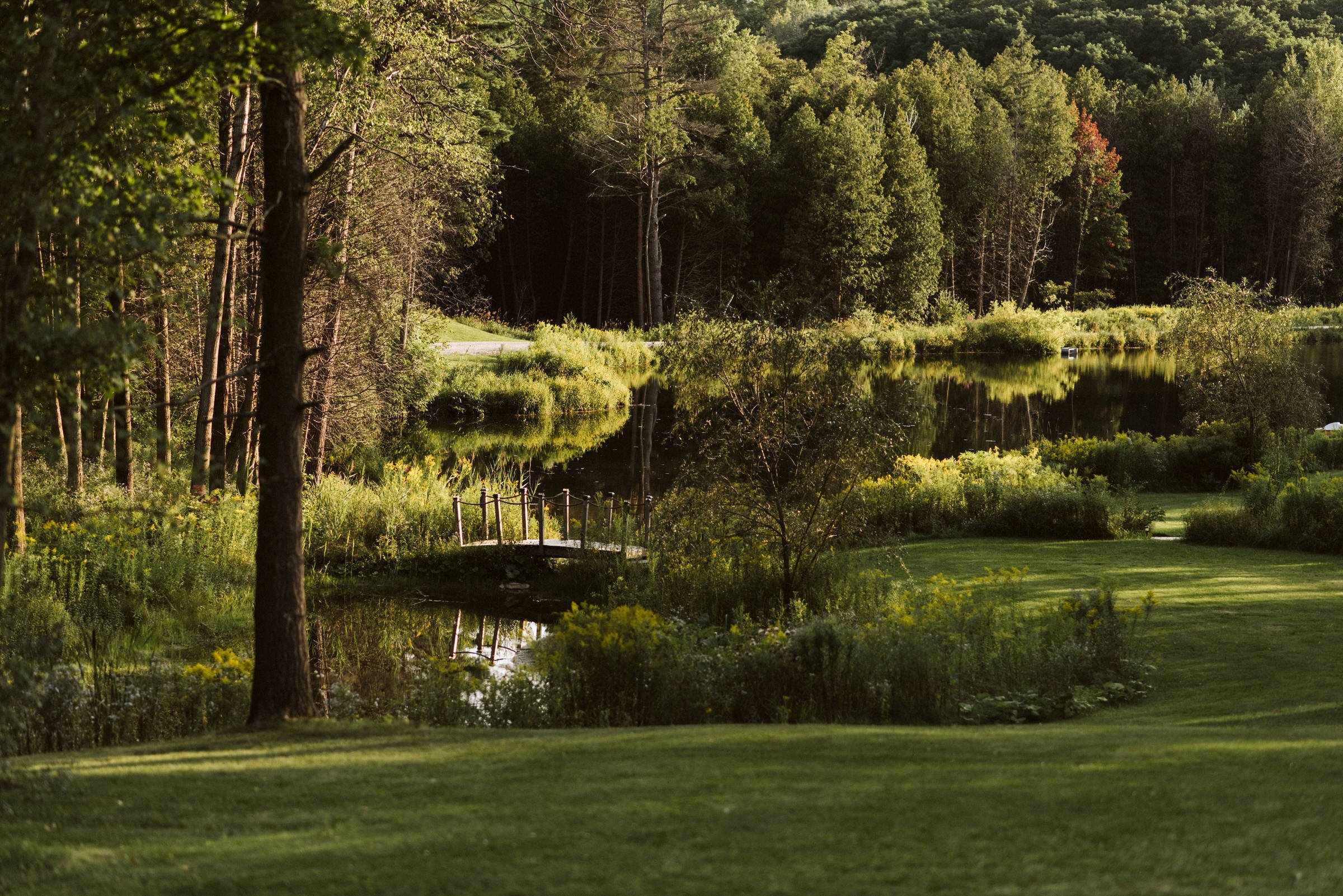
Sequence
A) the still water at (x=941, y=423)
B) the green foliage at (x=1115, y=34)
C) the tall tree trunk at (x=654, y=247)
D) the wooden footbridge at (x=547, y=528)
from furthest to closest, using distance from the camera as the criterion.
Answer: the green foliage at (x=1115, y=34)
the tall tree trunk at (x=654, y=247)
the still water at (x=941, y=423)
the wooden footbridge at (x=547, y=528)

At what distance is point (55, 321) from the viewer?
5.84 metres

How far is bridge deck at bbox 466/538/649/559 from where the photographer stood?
15562mm

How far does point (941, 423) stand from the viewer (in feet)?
108

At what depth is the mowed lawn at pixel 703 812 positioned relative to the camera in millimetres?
3916

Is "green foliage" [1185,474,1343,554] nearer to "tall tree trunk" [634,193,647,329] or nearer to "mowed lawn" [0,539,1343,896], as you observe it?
"mowed lawn" [0,539,1343,896]

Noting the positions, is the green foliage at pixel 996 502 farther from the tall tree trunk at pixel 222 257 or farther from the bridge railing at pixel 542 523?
the tall tree trunk at pixel 222 257

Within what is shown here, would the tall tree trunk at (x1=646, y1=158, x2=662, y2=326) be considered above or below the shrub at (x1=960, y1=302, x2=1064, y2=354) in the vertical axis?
above

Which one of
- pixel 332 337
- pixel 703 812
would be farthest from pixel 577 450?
pixel 703 812

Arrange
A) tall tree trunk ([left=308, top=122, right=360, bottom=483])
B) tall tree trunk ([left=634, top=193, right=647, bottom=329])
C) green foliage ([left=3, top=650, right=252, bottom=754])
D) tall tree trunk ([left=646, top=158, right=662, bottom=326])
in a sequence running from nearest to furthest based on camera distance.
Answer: green foliage ([left=3, top=650, right=252, bottom=754]), tall tree trunk ([left=308, top=122, right=360, bottom=483]), tall tree trunk ([left=646, top=158, right=662, bottom=326]), tall tree trunk ([left=634, top=193, right=647, bottom=329])

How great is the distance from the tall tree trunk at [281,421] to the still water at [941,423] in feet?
38.5

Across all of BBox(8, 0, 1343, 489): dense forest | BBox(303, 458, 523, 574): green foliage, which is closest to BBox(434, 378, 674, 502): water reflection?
BBox(8, 0, 1343, 489): dense forest

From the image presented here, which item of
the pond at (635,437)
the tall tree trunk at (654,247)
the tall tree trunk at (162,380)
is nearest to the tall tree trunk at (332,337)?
the tall tree trunk at (162,380)

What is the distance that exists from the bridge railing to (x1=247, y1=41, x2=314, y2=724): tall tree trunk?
824 cm

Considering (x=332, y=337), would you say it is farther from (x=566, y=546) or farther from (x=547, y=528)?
(x=566, y=546)
